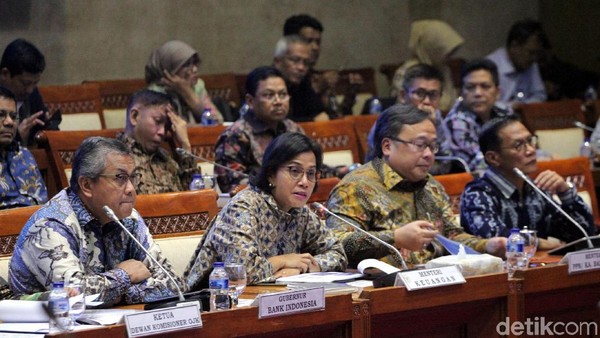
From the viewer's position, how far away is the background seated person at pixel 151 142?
15.7ft

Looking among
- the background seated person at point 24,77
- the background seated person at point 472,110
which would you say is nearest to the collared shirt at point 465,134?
the background seated person at point 472,110

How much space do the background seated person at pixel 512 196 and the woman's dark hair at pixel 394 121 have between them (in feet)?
1.40

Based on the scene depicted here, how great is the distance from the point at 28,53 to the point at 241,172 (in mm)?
1217

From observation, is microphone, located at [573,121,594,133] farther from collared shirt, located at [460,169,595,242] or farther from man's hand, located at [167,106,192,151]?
man's hand, located at [167,106,192,151]

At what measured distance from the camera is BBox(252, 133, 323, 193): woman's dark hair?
12.0 ft

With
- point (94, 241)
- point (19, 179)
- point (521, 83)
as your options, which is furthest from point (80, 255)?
point (521, 83)

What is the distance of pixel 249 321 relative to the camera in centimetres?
278

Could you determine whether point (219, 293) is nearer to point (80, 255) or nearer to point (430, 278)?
point (80, 255)

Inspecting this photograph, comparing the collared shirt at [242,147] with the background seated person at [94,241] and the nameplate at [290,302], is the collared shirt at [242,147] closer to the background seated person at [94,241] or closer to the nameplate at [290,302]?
the background seated person at [94,241]

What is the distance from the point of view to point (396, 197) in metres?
4.05

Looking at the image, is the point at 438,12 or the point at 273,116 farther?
the point at 438,12

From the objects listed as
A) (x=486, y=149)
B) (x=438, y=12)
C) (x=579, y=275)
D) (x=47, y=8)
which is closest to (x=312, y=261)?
(x=579, y=275)

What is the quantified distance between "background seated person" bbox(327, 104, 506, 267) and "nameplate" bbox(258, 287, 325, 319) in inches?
38.1

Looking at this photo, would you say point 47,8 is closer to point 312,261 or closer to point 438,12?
point 438,12
